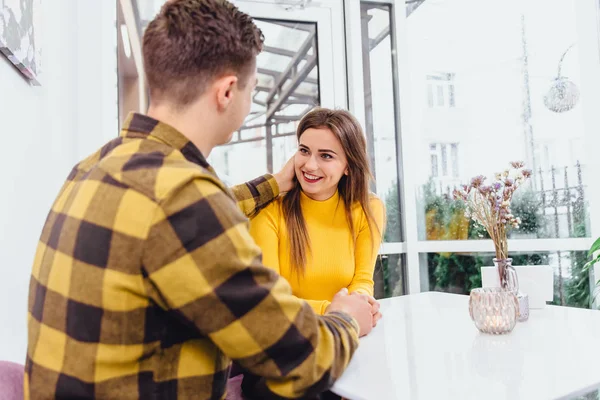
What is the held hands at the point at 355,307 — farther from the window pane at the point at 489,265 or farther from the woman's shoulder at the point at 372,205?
the window pane at the point at 489,265

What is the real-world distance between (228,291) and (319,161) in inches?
46.9

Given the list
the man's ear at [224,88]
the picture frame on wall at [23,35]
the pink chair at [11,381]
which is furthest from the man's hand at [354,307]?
the picture frame on wall at [23,35]

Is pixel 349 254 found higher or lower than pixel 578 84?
lower

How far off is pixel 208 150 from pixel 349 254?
1.04 m

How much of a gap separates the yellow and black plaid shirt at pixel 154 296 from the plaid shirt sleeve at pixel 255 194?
3.21 ft

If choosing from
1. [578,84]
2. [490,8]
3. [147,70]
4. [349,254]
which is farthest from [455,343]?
[490,8]

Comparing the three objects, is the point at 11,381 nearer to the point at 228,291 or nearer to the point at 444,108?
the point at 228,291

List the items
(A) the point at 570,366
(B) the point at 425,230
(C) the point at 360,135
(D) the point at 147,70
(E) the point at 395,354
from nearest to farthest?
(D) the point at 147,70
(A) the point at 570,366
(E) the point at 395,354
(C) the point at 360,135
(B) the point at 425,230

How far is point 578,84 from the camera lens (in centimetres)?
266

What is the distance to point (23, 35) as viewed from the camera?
127 cm

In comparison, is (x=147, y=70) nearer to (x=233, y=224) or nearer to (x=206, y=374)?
(x=233, y=224)

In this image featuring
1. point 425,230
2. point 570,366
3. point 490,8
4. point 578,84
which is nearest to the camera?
point 570,366

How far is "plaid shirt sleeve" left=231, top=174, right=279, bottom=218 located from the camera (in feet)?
5.70

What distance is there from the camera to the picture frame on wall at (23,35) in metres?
1.14
